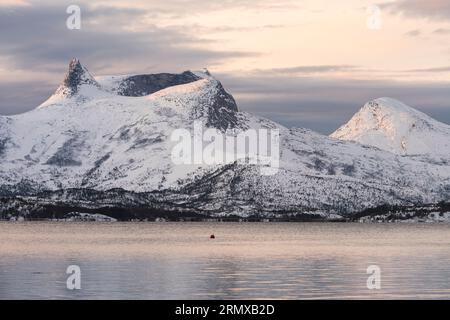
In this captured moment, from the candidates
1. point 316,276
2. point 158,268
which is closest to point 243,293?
point 316,276

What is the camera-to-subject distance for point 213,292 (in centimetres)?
13700
